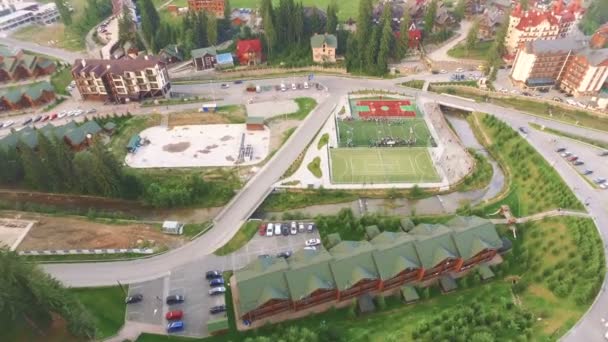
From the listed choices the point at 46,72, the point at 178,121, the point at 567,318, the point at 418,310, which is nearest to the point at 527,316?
the point at 567,318

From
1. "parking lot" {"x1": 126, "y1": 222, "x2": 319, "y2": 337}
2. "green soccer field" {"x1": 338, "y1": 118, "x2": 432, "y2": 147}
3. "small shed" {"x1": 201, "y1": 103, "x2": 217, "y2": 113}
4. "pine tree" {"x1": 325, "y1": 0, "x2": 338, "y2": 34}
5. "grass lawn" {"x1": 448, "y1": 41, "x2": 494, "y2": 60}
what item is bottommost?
"parking lot" {"x1": 126, "y1": 222, "x2": 319, "y2": 337}

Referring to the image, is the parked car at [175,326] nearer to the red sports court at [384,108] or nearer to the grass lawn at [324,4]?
the red sports court at [384,108]

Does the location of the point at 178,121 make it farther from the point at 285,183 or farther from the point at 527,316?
the point at 527,316

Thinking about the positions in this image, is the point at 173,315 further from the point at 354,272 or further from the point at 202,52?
the point at 202,52

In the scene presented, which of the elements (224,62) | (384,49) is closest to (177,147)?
(224,62)

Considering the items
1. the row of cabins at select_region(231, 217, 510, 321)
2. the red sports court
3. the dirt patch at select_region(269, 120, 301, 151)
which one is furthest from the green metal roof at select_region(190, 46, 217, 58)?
the row of cabins at select_region(231, 217, 510, 321)

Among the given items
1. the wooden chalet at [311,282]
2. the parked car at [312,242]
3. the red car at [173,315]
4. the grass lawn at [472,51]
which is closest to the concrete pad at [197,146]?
the parked car at [312,242]

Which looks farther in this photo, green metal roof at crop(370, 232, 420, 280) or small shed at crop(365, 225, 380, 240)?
small shed at crop(365, 225, 380, 240)

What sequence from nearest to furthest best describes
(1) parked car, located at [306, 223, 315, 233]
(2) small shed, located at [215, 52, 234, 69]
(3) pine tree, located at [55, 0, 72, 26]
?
(1) parked car, located at [306, 223, 315, 233] → (2) small shed, located at [215, 52, 234, 69] → (3) pine tree, located at [55, 0, 72, 26]

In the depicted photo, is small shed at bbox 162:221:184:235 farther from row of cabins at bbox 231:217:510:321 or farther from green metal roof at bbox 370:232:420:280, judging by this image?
green metal roof at bbox 370:232:420:280
